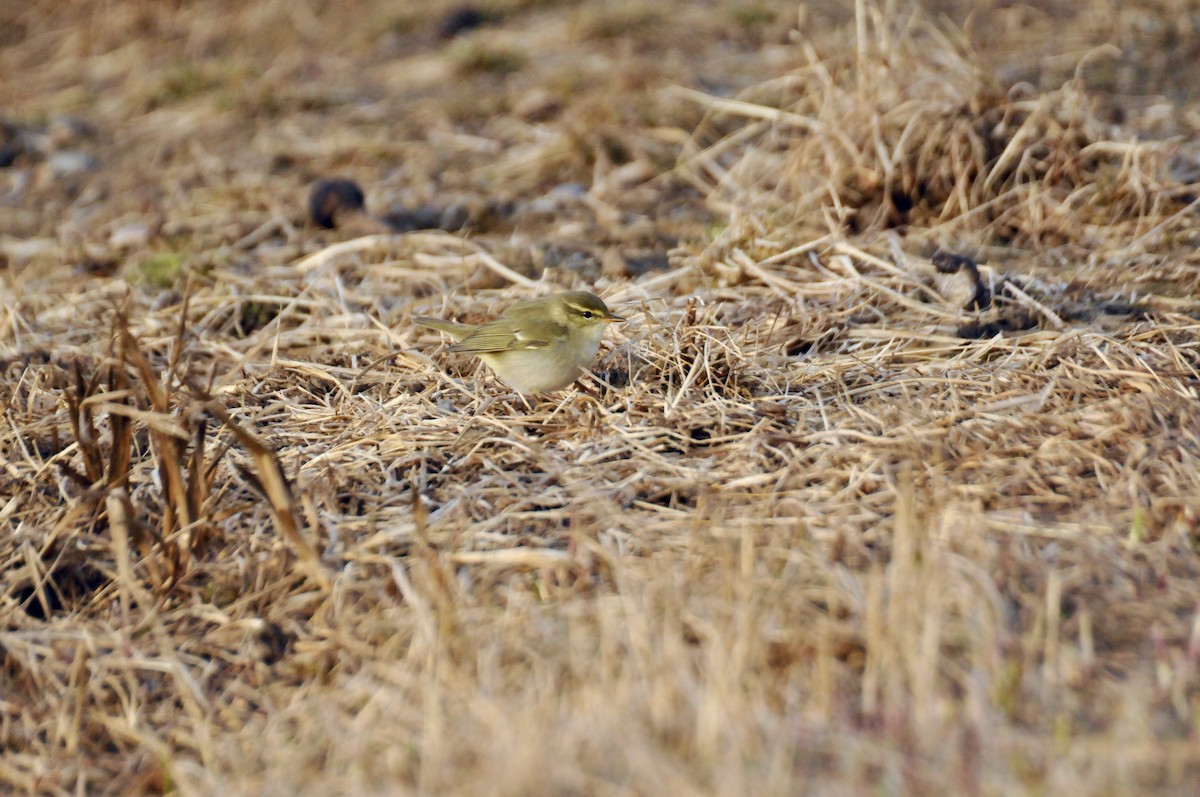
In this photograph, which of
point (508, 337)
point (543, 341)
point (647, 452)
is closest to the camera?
point (647, 452)

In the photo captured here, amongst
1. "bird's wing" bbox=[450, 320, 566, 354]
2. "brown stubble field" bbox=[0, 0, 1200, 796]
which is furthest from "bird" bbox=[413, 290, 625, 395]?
"brown stubble field" bbox=[0, 0, 1200, 796]

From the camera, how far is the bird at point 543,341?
15.8ft

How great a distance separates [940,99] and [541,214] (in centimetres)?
244

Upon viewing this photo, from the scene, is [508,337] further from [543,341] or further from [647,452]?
[647,452]

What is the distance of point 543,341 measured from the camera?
477 cm

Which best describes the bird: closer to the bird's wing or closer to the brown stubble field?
the bird's wing

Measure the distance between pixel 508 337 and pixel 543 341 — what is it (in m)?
0.33

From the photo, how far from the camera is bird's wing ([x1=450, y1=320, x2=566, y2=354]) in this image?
4821 mm

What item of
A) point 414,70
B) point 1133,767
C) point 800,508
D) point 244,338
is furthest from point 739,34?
point 1133,767

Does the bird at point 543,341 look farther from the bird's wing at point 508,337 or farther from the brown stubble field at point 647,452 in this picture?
the brown stubble field at point 647,452

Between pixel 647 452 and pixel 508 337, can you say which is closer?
pixel 647 452

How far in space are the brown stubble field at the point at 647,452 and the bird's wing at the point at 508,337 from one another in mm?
195

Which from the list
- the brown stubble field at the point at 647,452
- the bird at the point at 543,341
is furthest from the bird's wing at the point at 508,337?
the brown stubble field at the point at 647,452

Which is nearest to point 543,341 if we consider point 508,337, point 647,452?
point 508,337
